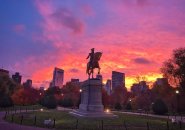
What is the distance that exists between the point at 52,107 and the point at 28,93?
27143mm

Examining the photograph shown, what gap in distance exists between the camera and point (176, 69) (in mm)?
69125

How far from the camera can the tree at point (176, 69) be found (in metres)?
66.7

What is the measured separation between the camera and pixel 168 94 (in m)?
73.3

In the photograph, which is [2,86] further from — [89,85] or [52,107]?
[89,85]

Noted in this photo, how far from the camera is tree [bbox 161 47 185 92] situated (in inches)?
2625

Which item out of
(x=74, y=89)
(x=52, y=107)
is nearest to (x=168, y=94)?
→ (x=52, y=107)

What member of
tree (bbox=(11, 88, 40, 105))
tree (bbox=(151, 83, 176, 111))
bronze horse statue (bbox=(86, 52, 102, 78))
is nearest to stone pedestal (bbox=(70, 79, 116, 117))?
bronze horse statue (bbox=(86, 52, 102, 78))

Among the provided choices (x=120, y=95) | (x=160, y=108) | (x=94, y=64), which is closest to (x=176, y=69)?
(x=160, y=108)

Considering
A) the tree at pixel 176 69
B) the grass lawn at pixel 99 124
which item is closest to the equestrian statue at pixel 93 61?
the grass lawn at pixel 99 124

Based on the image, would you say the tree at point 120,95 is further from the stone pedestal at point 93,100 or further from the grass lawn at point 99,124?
the grass lawn at point 99,124

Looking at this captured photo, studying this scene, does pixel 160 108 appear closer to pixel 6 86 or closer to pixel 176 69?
pixel 176 69

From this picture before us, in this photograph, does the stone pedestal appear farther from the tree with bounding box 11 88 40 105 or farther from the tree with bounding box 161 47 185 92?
the tree with bounding box 11 88 40 105

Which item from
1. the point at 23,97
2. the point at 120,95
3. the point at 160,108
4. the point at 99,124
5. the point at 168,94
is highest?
the point at 168,94

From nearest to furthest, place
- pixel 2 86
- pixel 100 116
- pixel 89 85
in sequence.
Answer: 1. pixel 100 116
2. pixel 89 85
3. pixel 2 86
